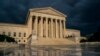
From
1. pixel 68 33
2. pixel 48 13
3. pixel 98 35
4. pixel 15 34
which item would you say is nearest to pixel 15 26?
pixel 15 34

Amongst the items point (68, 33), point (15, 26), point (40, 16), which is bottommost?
point (68, 33)

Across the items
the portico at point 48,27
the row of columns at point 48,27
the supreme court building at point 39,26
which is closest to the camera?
the supreme court building at point 39,26

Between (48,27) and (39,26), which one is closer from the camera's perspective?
(39,26)

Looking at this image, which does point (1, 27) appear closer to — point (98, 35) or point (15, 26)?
point (15, 26)

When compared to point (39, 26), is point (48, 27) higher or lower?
lower

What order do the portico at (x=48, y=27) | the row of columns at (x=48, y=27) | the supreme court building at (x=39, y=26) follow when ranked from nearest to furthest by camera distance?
the supreme court building at (x=39, y=26) < the portico at (x=48, y=27) < the row of columns at (x=48, y=27)

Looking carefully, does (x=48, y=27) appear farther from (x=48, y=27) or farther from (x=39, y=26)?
(x=39, y=26)

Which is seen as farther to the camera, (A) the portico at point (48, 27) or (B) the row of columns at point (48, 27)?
(B) the row of columns at point (48, 27)

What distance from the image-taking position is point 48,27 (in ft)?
237

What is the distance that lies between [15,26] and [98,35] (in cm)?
3428

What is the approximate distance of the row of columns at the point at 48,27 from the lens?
229 feet

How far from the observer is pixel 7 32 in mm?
68000

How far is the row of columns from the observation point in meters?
69.7

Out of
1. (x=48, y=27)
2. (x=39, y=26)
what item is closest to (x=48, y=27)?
(x=48, y=27)
